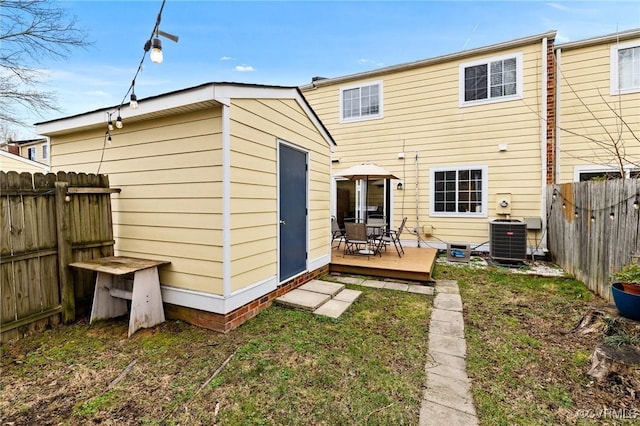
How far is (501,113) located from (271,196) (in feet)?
22.4

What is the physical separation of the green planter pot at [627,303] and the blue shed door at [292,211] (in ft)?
13.0

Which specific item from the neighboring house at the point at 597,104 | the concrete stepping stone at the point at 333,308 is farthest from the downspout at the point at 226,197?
the neighboring house at the point at 597,104

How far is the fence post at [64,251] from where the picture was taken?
3.36 meters

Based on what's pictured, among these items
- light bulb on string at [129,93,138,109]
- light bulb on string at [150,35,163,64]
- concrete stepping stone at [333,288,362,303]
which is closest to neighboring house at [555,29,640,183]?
concrete stepping stone at [333,288,362,303]

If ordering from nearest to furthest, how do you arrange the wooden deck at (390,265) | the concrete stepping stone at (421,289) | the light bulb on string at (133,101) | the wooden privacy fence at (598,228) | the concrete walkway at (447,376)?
the concrete walkway at (447,376) → the light bulb on string at (133,101) → the wooden privacy fence at (598,228) → the concrete stepping stone at (421,289) → the wooden deck at (390,265)

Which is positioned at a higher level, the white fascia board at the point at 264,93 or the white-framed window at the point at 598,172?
the white fascia board at the point at 264,93

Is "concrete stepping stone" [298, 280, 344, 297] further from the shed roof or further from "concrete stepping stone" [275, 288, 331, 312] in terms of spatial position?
the shed roof

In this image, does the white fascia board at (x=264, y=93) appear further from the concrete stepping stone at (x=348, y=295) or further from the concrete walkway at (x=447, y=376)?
the concrete walkway at (x=447, y=376)

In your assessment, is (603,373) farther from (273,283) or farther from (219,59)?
(219,59)

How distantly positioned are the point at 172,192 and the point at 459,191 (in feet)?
23.5

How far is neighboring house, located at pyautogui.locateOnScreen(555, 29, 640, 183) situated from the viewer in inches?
255

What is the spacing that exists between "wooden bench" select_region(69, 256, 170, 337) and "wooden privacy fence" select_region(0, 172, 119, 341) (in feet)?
0.77

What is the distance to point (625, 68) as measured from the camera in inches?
257

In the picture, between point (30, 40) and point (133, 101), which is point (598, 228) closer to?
point (133, 101)
